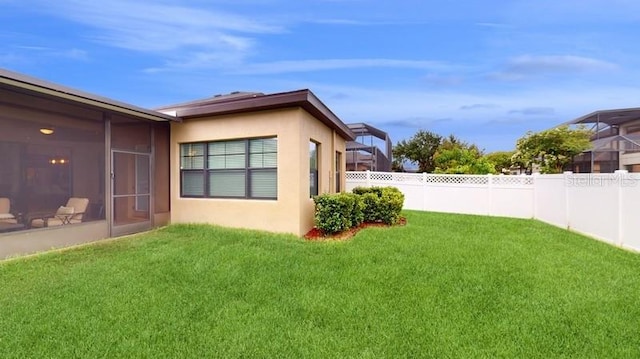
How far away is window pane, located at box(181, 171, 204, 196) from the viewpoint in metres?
9.55

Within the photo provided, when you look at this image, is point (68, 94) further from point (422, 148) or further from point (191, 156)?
point (422, 148)

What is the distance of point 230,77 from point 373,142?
10.2 m

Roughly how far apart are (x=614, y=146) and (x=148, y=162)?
86.0 ft

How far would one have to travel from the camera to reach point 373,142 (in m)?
22.4

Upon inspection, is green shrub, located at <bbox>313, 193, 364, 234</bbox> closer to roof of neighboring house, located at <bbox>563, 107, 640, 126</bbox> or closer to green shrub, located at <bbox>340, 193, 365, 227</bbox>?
green shrub, located at <bbox>340, 193, 365, 227</bbox>

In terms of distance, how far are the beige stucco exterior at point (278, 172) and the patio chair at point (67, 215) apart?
2.30 m

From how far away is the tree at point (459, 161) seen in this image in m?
17.2

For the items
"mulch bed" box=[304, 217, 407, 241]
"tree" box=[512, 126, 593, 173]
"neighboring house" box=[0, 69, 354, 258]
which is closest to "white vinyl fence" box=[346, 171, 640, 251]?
"neighboring house" box=[0, 69, 354, 258]

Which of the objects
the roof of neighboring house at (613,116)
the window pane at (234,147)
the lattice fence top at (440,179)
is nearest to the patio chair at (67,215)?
the window pane at (234,147)

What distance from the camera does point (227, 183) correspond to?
913 centimetres

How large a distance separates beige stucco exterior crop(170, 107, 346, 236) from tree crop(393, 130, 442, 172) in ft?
75.9

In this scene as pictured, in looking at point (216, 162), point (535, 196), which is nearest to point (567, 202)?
point (535, 196)

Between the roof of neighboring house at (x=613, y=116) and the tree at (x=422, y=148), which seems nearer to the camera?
the roof of neighboring house at (x=613, y=116)

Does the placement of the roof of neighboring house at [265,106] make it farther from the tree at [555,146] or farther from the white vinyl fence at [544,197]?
the tree at [555,146]
